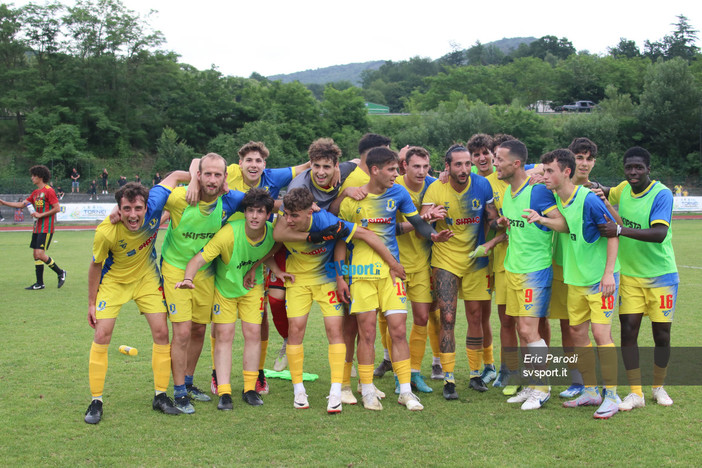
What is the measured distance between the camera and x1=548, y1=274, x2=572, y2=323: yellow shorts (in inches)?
259

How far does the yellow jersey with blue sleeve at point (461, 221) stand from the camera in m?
6.72

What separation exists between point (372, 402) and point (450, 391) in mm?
850

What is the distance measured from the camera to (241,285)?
6.29m

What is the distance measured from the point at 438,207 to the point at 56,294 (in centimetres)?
934

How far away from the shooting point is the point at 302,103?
6981 cm

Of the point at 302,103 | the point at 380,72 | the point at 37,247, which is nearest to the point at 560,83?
the point at 302,103

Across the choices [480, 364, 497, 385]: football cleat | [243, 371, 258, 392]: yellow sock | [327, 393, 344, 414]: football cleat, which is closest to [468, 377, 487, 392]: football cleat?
[480, 364, 497, 385]: football cleat

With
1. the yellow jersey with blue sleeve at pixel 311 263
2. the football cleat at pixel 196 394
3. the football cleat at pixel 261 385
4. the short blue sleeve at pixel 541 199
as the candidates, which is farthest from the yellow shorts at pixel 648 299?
the football cleat at pixel 196 394

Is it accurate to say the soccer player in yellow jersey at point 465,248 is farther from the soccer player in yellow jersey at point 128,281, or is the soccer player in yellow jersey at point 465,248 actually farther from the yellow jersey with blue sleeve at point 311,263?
the soccer player in yellow jersey at point 128,281

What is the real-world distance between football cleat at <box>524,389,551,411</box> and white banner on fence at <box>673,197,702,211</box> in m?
35.3

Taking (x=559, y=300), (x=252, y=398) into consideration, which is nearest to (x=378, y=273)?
(x=252, y=398)

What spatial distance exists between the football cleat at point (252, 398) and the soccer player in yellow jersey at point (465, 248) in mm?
2036

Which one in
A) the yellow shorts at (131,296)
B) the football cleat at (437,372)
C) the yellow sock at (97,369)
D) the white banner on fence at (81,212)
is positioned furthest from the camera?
the white banner on fence at (81,212)

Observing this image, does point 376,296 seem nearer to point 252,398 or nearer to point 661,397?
point 252,398
